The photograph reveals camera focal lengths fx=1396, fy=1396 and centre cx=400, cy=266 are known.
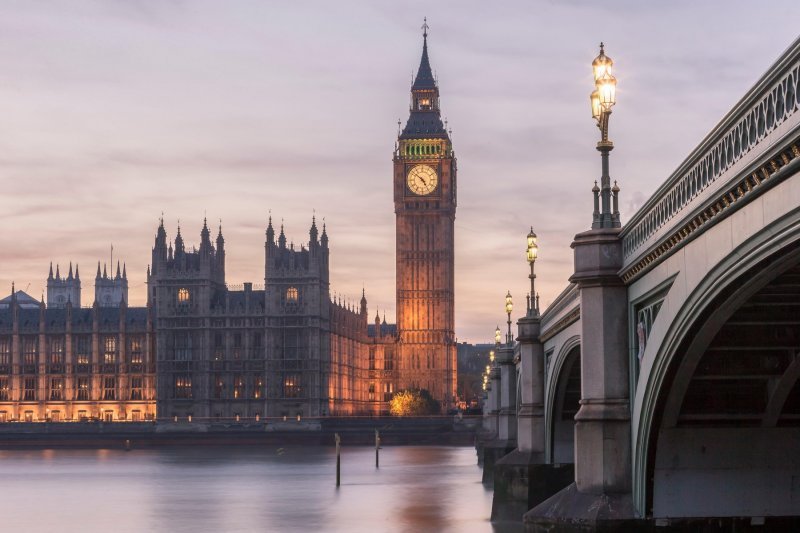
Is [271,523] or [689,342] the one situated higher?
[689,342]

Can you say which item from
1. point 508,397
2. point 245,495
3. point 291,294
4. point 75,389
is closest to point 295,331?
point 291,294

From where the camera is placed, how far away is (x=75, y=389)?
595ft

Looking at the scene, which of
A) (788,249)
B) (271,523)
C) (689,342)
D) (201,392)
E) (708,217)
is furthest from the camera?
(201,392)

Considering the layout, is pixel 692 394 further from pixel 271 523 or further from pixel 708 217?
pixel 271 523

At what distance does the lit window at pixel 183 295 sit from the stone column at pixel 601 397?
15474 cm

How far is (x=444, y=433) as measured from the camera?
158750mm

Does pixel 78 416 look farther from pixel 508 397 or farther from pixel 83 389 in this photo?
pixel 508 397

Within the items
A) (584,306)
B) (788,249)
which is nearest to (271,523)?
(584,306)

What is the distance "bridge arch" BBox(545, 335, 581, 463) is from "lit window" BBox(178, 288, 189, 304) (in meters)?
136

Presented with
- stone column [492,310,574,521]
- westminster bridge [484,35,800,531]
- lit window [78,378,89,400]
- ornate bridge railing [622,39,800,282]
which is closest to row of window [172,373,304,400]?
lit window [78,378,89,400]

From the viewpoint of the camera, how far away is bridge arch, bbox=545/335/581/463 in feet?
122

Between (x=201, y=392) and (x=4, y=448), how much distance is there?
26349 millimetres

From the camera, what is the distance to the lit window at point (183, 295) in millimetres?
175375

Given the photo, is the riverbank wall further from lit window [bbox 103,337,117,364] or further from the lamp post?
the lamp post
